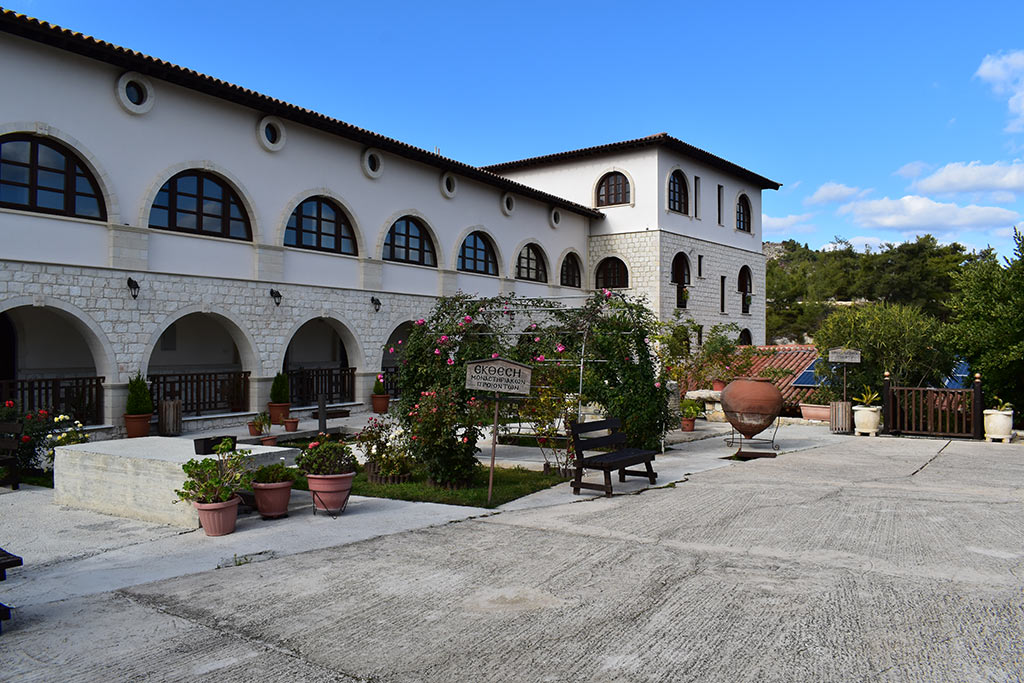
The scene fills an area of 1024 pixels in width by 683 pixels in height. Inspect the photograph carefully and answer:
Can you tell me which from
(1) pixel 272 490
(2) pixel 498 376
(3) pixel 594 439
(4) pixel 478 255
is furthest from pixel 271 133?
(1) pixel 272 490

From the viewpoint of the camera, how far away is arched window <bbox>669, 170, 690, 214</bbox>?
29672mm

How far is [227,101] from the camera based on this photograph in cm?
1658

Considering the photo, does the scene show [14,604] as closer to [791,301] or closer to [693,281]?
[693,281]

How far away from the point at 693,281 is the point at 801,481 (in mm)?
20937

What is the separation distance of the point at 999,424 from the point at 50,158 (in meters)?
19.6

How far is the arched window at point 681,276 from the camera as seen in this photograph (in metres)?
30.2

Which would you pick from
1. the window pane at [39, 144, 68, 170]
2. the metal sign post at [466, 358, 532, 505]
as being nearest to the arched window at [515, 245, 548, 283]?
the window pane at [39, 144, 68, 170]

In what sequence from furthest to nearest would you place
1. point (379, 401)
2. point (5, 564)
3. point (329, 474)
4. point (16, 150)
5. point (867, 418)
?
point (379, 401) → point (867, 418) → point (16, 150) → point (329, 474) → point (5, 564)

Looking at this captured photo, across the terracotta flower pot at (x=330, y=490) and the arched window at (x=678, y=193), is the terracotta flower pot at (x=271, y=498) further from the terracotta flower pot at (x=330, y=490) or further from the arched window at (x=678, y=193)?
the arched window at (x=678, y=193)

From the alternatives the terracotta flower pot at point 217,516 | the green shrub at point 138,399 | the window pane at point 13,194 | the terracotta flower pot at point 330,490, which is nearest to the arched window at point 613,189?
the green shrub at point 138,399

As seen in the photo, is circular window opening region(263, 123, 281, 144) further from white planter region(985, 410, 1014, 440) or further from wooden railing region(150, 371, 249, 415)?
white planter region(985, 410, 1014, 440)

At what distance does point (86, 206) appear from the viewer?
46.2 feet

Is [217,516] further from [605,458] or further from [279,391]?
[279,391]

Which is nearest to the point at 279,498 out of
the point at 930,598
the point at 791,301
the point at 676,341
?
the point at 930,598
